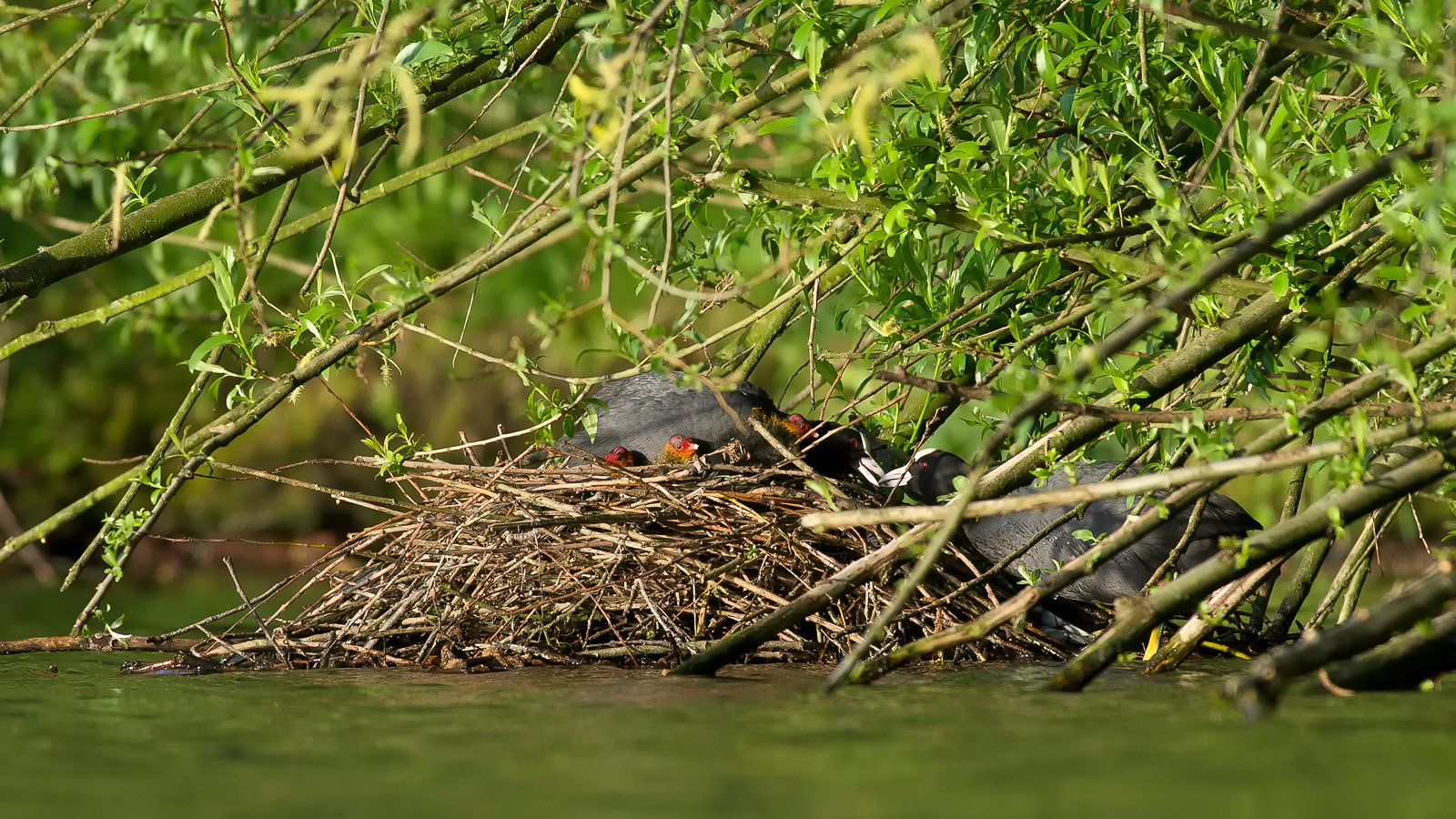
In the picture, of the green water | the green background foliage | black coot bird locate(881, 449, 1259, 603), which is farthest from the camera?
black coot bird locate(881, 449, 1259, 603)

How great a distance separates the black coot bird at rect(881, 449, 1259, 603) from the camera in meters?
4.90

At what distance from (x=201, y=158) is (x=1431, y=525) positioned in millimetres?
7596

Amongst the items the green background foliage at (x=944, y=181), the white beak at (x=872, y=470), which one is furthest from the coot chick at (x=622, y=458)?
the white beak at (x=872, y=470)

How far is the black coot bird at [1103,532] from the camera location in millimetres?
4898

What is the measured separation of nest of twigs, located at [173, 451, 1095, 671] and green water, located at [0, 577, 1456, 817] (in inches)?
16.8

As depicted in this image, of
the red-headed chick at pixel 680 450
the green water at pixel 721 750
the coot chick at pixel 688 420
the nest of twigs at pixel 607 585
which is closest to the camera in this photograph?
the green water at pixel 721 750

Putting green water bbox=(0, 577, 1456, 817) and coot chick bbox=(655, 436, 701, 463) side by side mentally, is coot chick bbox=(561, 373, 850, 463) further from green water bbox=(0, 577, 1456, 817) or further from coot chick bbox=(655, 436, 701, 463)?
green water bbox=(0, 577, 1456, 817)

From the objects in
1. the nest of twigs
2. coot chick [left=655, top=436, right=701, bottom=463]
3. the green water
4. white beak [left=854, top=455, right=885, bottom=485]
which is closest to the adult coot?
white beak [left=854, top=455, right=885, bottom=485]

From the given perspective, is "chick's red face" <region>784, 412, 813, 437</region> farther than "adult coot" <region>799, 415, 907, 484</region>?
Yes

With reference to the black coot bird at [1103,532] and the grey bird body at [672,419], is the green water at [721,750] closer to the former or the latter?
the black coot bird at [1103,532]

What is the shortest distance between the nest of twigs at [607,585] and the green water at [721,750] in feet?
1.40

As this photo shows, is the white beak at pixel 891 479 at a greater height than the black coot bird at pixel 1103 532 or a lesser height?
greater

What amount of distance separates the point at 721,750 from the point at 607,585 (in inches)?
64.0

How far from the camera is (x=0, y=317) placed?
415cm
